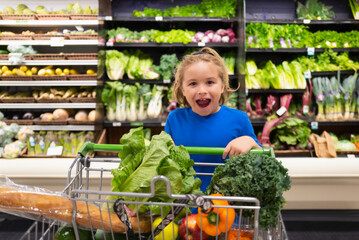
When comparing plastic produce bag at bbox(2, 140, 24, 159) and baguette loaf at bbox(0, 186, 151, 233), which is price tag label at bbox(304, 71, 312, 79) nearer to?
baguette loaf at bbox(0, 186, 151, 233)

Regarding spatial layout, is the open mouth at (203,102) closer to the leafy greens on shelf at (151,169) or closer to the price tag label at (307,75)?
the leafy greens on shelf at (151,169)

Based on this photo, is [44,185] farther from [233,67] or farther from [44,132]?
[233,67]

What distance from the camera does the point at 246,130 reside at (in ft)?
5.81

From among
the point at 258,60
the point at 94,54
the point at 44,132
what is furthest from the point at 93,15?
the point at 258,60

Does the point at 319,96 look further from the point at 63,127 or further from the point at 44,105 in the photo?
the point at 44,105

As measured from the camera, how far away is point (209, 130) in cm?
174

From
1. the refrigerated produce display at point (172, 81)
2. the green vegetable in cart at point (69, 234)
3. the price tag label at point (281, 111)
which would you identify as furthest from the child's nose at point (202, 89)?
the price tag label at point (281, 111)

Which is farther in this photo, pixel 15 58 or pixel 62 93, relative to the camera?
pixel 62 93

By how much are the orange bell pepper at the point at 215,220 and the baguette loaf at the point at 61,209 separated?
0.17 m

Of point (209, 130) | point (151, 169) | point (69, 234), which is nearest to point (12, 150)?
point (209, 130)

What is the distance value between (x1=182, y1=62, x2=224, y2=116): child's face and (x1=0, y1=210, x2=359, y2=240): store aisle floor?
7.48ft

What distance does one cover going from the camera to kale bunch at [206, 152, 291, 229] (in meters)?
0.88

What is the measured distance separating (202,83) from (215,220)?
2.60 feet

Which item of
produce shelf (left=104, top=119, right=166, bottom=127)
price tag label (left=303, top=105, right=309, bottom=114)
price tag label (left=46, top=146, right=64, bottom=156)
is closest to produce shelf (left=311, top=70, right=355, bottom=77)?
price tag label (left=303, top=105, right=309, bottom=114)
